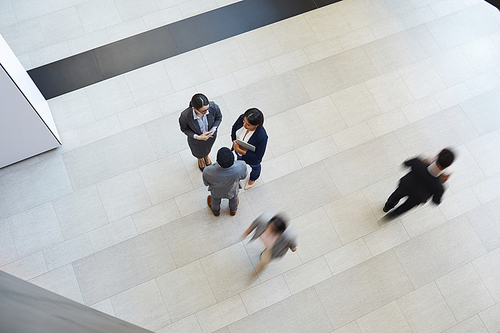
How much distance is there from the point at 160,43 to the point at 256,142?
2804 mm

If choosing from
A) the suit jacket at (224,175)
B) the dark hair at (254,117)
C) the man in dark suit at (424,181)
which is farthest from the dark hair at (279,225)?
the man in dark suit at (424,181)

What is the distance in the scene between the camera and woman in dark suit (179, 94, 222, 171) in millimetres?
3678

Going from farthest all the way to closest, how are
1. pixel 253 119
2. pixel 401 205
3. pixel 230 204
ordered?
1. pixel 230 204
2. pixel 401 205
3. pixel 253 119

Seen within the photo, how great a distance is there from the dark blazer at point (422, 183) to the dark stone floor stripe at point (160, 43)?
11.1 ft

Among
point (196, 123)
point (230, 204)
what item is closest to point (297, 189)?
point (230, 204)

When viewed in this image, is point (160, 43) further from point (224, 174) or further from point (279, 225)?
point (279, 225)

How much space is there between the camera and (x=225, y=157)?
343 cm

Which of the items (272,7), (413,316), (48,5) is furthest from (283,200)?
(48,5)

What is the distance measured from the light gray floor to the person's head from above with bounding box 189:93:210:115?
136 centimetres

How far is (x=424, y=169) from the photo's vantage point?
380 cm

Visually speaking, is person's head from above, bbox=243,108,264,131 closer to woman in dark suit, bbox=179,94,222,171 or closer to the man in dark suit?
woman in dark suit, bbox=179,94,222,171

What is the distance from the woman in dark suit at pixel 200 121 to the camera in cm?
368

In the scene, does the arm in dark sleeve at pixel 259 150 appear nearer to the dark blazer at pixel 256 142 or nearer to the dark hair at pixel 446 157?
the dark blazer at pixel 256 142

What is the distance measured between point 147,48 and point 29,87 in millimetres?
1800
